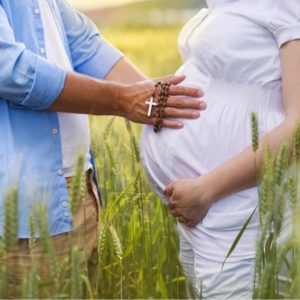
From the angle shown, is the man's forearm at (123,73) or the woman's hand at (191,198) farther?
the man's forearm at (123,73)

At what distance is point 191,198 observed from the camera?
2455mm

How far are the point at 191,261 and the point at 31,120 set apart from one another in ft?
2.07

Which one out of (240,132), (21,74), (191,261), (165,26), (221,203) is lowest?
(191,261)

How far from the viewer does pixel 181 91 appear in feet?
8.39

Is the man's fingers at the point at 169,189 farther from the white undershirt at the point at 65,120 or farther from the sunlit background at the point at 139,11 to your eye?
the sunlit background at the point at 139,11

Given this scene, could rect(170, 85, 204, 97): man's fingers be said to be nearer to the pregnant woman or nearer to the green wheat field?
the pregnant woman

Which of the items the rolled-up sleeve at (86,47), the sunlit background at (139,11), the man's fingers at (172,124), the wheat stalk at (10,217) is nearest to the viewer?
the wheat stalk at (10,217)

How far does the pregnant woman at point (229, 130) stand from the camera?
236cm

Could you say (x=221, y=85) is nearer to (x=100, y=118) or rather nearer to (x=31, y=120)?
(x=31, y=120)

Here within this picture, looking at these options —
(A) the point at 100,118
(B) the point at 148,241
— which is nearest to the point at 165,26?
(A) the point at 100,118

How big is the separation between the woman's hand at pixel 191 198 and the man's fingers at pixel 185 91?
0.25 meters

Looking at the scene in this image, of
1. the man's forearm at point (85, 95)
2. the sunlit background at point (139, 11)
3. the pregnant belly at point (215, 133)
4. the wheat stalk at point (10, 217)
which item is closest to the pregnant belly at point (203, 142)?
the pregnant belly at point (215, 133)

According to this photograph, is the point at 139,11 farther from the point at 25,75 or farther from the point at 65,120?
the point at 25,75

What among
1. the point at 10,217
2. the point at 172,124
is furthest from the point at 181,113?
the point at 10,217
